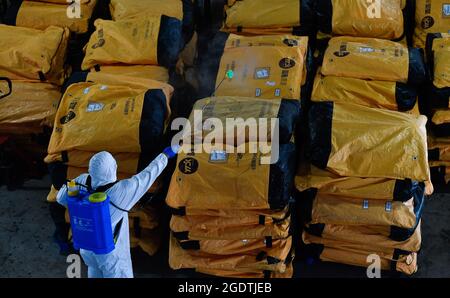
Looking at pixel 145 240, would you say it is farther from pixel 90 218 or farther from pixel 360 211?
pixel 360 211

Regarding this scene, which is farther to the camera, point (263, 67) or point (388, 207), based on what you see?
point (263, 67)

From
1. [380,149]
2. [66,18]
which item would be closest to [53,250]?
[66,18]

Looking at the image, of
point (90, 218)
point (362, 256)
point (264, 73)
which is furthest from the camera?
point (264, 73)

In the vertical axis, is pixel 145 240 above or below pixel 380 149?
below

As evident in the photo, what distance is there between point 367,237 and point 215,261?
100 cm

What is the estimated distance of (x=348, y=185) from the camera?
3908 millimetres

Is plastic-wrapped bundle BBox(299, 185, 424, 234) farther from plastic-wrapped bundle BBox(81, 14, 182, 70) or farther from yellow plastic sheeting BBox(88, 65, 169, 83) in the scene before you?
plastic-wrapped bundle BBox(81, 14, 182, 70)

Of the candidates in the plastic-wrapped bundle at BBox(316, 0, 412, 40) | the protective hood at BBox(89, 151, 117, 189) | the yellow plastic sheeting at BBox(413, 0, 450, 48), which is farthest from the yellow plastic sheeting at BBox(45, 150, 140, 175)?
the yellow plastic sheeting at BBox(413, 0, 450, 48)

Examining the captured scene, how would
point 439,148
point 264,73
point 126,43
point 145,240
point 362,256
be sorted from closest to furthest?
point 362,256, point 145,240, point 264,73, point 439,148, point 126,43

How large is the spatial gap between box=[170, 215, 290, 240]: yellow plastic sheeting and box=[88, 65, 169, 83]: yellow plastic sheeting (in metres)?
1.25

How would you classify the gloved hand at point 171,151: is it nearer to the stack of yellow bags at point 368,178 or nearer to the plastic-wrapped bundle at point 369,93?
the stack of yellow bags at point 368,178

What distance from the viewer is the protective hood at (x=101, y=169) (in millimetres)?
3570

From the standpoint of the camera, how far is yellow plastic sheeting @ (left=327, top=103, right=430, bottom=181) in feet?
12.5

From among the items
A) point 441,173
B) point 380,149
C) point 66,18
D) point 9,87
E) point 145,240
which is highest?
point 66,18
